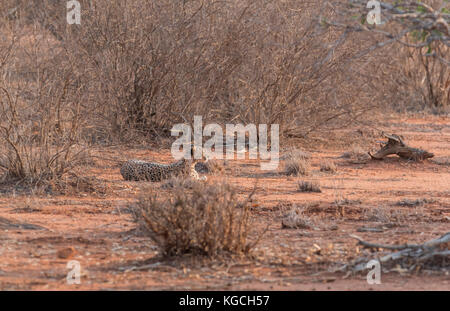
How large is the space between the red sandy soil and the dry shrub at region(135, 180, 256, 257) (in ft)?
0.39

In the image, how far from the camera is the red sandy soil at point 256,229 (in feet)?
15.2

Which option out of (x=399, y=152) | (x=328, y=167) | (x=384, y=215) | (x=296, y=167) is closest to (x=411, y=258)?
(x=384, y=215)

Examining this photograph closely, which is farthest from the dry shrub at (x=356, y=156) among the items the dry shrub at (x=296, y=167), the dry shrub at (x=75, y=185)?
the dry shrub at (x=75, y=185)

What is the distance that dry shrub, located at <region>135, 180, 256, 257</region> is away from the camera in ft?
16.2

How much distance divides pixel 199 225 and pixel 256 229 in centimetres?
123

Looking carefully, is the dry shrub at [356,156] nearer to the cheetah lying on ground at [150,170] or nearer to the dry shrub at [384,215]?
the cheetah lying on ground at [150,170]

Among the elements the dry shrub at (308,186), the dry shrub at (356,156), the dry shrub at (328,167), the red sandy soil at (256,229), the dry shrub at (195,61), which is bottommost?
the red sandy soil at (256,229)

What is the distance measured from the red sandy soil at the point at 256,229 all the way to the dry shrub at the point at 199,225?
12 cm

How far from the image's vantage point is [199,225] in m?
4.93

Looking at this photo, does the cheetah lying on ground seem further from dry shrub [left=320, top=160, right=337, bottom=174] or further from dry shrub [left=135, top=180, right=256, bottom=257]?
dry shrub [left=135, top=180, right=256, bottom=257]

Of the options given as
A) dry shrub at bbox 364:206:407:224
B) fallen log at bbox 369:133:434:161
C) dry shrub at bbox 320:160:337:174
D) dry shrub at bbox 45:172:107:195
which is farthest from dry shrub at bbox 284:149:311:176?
dry shrub at bbox 45:172:107:195

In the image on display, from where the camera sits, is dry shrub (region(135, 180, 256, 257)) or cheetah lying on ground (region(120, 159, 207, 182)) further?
cheetah lying on ground (region(120, 159, 207, 182))

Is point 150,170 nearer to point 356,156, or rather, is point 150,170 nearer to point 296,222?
point 296,222

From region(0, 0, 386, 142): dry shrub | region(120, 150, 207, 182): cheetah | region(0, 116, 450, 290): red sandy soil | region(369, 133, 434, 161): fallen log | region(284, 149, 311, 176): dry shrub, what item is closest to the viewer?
region(0, 116, 450, 290): red sandy soil
